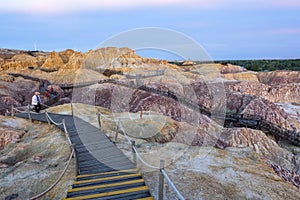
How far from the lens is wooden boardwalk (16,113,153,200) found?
7.14 metres

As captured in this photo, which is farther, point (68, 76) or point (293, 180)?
point (68, 76)

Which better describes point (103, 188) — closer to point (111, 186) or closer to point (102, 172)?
point (111, 186)

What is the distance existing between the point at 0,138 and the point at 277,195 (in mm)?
15613

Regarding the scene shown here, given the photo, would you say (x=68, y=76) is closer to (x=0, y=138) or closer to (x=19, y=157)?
(x=0, y=138)

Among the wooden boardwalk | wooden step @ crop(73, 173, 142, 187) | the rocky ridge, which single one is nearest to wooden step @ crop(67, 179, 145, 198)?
the wooden boardwalk

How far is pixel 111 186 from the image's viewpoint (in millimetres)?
7535

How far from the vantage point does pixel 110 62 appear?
71312 millimetres

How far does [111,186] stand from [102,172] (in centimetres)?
146

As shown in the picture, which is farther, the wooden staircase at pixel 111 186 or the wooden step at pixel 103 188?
the wooden step at pixel 103 188

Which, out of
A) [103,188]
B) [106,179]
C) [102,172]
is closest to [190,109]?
[102,172]

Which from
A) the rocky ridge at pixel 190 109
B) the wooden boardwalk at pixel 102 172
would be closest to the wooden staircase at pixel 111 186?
the wooden boardwalk at pixel 102 172

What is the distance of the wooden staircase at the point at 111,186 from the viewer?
275 inches

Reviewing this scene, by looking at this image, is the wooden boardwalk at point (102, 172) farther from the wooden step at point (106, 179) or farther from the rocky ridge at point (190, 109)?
the rocky ridge at point (190, 109)

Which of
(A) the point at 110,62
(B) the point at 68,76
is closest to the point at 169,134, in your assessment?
(B) the point at 68,76
